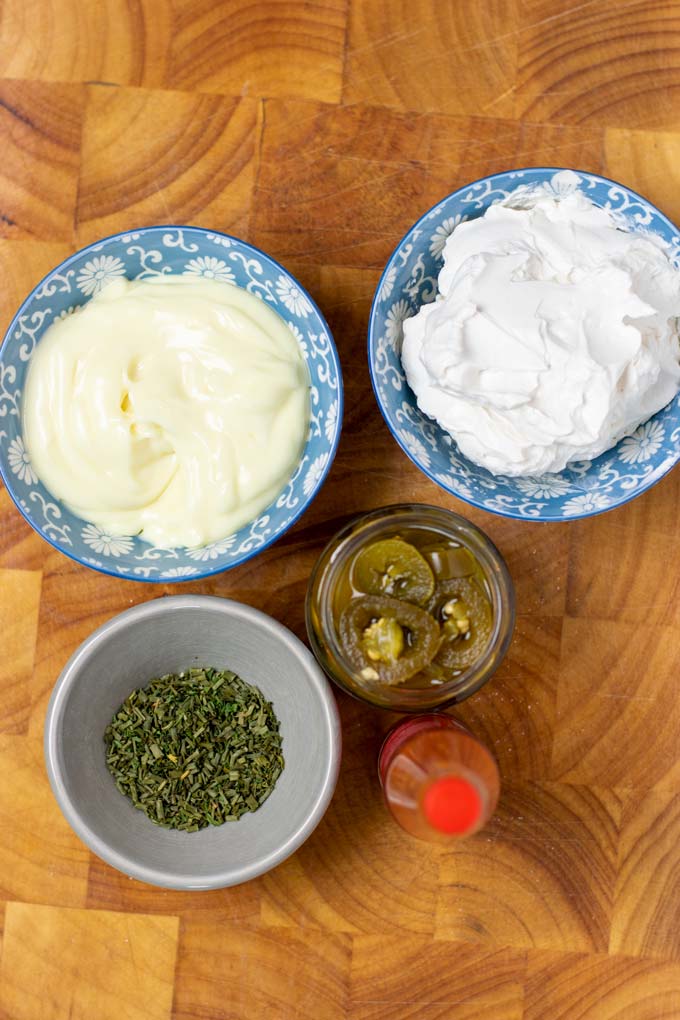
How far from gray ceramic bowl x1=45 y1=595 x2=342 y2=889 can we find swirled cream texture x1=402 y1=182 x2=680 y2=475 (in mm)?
344

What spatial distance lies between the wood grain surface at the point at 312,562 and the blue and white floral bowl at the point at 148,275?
87 millimetres

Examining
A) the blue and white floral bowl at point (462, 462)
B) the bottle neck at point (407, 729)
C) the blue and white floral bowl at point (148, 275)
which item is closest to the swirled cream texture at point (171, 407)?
the blue and white floral bowl at point (148, 275)

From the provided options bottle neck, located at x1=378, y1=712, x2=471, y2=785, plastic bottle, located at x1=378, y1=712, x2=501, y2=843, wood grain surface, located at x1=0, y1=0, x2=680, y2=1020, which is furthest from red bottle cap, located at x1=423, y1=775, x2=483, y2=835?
wood grain surface, located at x1=0, y1=0, x2=680, y2=1020

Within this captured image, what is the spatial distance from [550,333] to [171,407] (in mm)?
431

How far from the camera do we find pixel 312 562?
1143 millimetres

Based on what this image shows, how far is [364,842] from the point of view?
115 cm

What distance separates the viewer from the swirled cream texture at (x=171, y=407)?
103 centimetres

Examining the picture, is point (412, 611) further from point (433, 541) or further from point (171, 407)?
point (171, 407)

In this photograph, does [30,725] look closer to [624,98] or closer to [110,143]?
[110,143]

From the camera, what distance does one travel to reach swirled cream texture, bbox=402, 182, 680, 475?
3.01 ft

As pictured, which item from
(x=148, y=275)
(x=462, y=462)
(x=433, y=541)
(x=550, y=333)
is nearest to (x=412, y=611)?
(x=433, y=541)

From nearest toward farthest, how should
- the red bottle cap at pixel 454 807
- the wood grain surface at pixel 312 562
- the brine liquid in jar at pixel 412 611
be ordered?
1. the red bottle cap at pixel 454 807
2. the brine liquid in jar at pixel 412 611
3. the wood grain surface at pixel 312 562

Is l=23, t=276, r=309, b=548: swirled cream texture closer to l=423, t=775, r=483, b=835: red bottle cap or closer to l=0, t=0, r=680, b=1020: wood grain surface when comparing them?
l=0, t=0, r=680, b=1020: wood grain surface

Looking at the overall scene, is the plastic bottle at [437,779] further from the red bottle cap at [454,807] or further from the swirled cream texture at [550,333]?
the swirled cream texture at [550,333]
